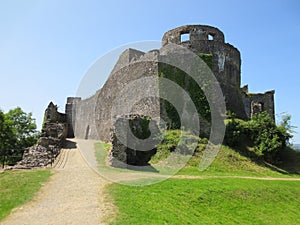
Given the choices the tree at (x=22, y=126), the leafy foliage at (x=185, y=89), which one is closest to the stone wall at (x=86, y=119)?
the tree at (x=22, y=126)

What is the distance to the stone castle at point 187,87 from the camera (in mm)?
21125

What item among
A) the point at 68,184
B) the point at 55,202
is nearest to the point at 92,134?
the point at 68,184

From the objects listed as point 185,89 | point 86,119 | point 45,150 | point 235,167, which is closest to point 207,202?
point 235,167

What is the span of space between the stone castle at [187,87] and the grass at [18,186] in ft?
23.5

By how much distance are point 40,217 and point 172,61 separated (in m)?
16.2

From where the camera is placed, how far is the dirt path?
6.48 m

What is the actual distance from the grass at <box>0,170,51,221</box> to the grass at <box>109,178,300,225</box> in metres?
2.74

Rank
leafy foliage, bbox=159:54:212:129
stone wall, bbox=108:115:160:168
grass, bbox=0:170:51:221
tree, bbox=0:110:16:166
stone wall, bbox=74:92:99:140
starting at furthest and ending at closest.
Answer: stone wall, bbox=74:92:99:140 < tree, bbox=0:110:16:166 < leafy foliage, bbox=159:54:212:129 < stone wall, bbox=108:115:160:168 < grass, bbox=0:170:51:221

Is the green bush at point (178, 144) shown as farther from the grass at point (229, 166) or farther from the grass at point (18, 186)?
the grass at point (18, 186)

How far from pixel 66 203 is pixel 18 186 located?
2.86 meters

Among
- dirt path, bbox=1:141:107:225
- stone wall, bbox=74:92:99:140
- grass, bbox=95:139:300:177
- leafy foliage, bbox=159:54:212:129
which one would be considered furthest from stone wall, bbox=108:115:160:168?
stone wall, bbox=74:92:99:140

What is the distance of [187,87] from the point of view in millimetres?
20000

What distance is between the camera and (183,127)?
60.8ft

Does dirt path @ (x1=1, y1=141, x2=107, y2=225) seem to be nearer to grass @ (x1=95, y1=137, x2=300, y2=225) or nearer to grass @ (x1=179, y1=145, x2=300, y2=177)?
grass @ (x1=95, y1=137, x2=300, y2=225)
